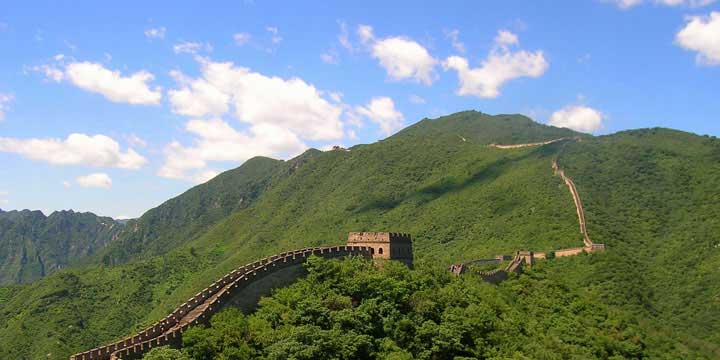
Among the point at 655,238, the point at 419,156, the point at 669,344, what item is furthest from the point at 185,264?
the point at 669,344

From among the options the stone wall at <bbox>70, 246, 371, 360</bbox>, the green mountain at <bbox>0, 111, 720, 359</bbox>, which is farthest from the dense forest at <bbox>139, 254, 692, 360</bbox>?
the green mountain at <bbox>0, 111, 720, 359</bbox>

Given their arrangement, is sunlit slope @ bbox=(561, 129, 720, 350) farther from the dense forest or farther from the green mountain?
the dense forest

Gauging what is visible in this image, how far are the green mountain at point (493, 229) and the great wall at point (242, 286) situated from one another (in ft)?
15.6

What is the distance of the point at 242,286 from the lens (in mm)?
36125

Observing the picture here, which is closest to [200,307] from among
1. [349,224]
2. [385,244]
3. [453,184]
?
[385,244]

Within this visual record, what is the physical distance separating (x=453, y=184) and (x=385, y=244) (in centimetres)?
7758

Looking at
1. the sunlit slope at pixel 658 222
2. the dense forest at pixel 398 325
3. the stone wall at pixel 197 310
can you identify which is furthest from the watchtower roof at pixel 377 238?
the sunlit slope at pixel 658 222

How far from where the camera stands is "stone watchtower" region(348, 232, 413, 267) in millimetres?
47406

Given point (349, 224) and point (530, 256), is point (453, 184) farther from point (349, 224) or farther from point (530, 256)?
point (530, 256)

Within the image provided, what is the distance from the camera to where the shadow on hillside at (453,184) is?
11825cm

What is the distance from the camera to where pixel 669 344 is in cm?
5484

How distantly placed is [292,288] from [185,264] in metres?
106

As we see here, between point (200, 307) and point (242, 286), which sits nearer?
point (200, 307)

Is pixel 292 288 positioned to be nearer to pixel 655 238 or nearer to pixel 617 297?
pixel 617 297
